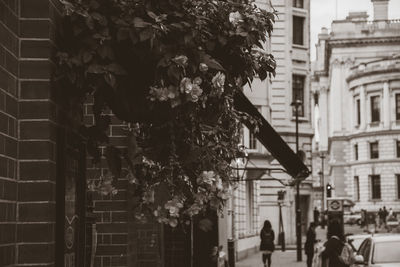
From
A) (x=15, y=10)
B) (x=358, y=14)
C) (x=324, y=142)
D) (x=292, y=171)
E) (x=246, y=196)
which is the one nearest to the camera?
(x=15, y=10)

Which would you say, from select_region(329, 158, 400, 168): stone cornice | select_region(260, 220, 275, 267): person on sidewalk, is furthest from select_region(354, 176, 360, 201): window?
select_region(260, 220, 275, 267): person on sidewalk

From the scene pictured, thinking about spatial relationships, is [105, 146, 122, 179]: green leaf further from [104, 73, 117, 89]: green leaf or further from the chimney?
the chimney

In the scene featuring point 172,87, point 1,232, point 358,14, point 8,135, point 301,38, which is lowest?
point 1,232

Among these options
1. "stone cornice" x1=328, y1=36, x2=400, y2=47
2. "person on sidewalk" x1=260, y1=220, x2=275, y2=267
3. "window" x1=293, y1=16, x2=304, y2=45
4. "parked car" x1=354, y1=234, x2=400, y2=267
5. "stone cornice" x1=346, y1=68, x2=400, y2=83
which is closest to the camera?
"parked car" x1=354, y1=234, x2=400, y2=267

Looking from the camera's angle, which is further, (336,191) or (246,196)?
(336,191)

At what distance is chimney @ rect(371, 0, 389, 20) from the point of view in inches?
4628

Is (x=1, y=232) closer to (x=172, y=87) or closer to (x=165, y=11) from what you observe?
(x=172, y=87)

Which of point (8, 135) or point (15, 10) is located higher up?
point (15, 10)

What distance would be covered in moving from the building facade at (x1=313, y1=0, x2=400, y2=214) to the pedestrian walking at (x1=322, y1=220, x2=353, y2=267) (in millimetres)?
79746

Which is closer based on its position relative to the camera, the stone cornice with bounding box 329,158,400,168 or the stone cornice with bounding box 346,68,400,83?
the stone cornice with bounding box 346,68,400,83

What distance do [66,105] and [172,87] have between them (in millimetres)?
769

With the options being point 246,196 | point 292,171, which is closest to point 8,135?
point 292,171

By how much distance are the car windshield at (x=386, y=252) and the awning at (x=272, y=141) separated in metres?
3.22

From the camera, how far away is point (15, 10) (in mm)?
5258
